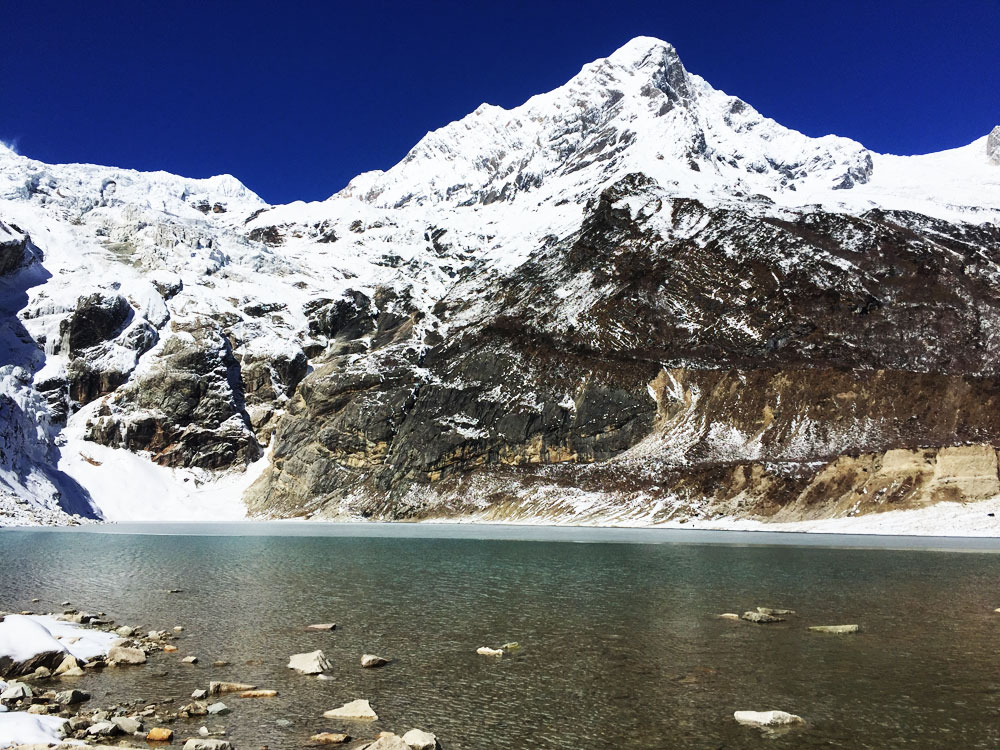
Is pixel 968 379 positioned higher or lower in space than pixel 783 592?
higher

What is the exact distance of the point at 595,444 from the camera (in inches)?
4313

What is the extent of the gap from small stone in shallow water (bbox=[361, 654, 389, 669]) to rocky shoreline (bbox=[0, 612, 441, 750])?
0.09 ft

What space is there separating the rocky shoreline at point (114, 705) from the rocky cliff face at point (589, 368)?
78.2 meters

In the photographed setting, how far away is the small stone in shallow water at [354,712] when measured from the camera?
15.7 m

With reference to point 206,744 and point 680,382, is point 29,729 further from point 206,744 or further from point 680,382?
point 680,382

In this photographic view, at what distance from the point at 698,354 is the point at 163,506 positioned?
321 ft

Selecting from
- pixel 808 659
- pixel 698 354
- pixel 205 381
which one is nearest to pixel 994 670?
pixel 808 659

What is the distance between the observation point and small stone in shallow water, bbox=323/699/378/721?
15.7 metres

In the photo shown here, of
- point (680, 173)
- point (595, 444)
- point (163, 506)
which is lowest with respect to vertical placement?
point (163, 506)

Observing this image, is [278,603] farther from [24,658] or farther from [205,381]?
[205,381]

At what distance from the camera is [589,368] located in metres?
118

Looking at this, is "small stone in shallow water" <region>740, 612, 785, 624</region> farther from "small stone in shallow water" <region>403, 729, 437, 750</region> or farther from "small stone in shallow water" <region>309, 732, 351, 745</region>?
"small stone in shallow water" <region>309, 732, 351, 745</region>

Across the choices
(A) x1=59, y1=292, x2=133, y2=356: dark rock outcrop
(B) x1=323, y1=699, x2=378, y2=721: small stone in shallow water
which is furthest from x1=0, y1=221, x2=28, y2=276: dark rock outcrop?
(B) x1=323, y1=699, x2=378, y2=721: small stone in shallow water

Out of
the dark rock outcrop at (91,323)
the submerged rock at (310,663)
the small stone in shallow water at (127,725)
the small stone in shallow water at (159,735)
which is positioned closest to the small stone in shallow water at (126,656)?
the submerged rock at (310,663)
